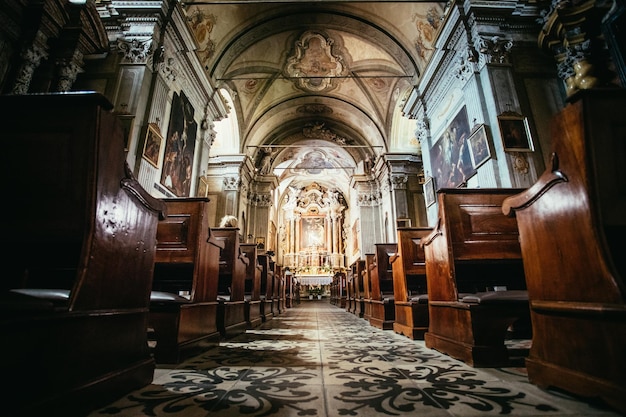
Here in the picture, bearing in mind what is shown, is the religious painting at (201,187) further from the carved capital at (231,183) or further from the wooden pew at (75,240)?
the wooden pew at (75,240)

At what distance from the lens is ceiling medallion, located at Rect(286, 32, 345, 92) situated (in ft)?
30.3

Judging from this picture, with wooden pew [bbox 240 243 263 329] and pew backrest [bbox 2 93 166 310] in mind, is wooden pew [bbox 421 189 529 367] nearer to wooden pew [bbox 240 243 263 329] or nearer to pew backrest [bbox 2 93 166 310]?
pew backrest [bbox 2 93 166 310]

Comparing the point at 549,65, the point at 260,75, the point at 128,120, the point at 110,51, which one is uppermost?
the point at 260,75

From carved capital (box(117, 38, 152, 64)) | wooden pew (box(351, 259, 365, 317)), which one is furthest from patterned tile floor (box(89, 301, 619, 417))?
carved capital (box(117, 38, 152, 64))

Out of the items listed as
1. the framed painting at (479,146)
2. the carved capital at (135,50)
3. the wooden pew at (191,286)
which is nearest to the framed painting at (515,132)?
the framed painting at (479,146)

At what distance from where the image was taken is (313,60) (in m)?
9.98

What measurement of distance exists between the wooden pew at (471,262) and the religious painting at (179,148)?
5.11 m

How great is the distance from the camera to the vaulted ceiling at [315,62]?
24.5ft

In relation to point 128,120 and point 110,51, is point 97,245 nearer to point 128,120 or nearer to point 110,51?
point 128,120

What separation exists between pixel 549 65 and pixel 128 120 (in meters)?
7.25

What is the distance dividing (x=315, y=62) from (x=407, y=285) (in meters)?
8.99

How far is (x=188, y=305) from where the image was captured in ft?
6.65

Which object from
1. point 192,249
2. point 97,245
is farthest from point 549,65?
point 97,245

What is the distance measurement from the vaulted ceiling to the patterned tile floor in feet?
20.4
